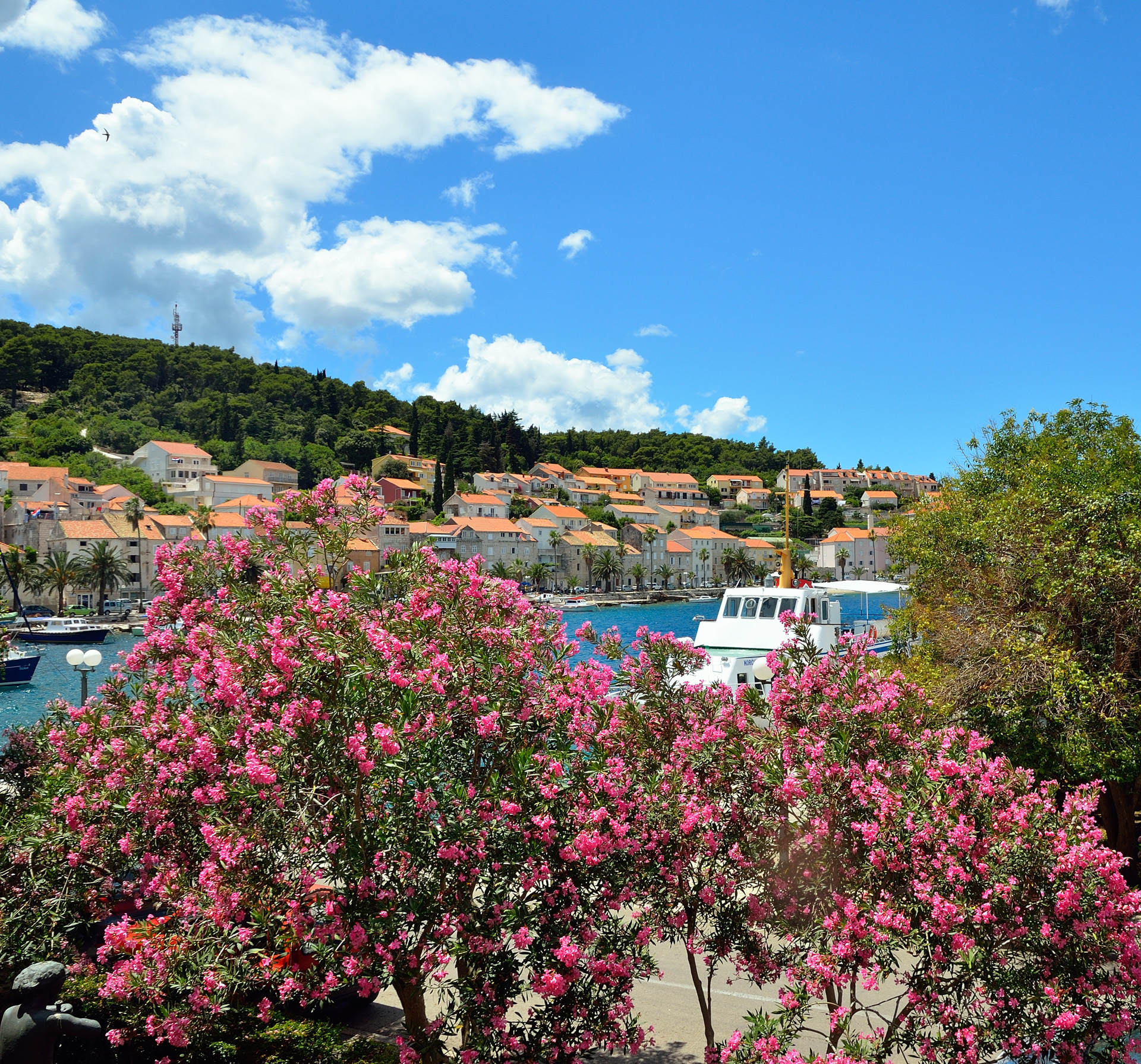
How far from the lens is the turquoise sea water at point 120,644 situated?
4497 cm

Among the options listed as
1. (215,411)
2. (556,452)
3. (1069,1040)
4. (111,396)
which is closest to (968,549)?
(1069,1040)

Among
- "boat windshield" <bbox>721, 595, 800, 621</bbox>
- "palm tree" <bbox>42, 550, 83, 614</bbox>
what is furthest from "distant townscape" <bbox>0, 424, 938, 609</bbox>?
"boat windshield" <bbox>721, 595, 800, 621</bbox>

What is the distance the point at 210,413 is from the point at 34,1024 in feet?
525

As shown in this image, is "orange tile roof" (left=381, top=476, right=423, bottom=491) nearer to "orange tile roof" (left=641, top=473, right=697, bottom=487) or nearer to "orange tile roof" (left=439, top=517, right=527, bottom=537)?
"orange tile roof" (left=439, top=517, right=527, bottom=537)

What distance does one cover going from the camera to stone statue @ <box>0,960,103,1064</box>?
5.89 m

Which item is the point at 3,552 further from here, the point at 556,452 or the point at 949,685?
the point at 556,452

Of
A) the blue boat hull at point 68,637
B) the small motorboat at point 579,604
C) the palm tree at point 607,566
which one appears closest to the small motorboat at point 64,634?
the blue boat hull at point 68,637

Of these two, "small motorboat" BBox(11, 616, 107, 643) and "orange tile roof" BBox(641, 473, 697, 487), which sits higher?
"orange tile roof" BBox(641, 473, 697, 487)

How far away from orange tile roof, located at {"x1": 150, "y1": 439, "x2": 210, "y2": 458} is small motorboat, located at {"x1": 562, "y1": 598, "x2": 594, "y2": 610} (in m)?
61.1

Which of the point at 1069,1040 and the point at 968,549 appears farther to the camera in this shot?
the point at 968,549

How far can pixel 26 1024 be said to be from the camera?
5.92m

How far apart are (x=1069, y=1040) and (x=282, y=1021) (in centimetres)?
673

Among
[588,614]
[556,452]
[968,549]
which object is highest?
[556,452]

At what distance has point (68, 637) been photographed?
72.1 m
